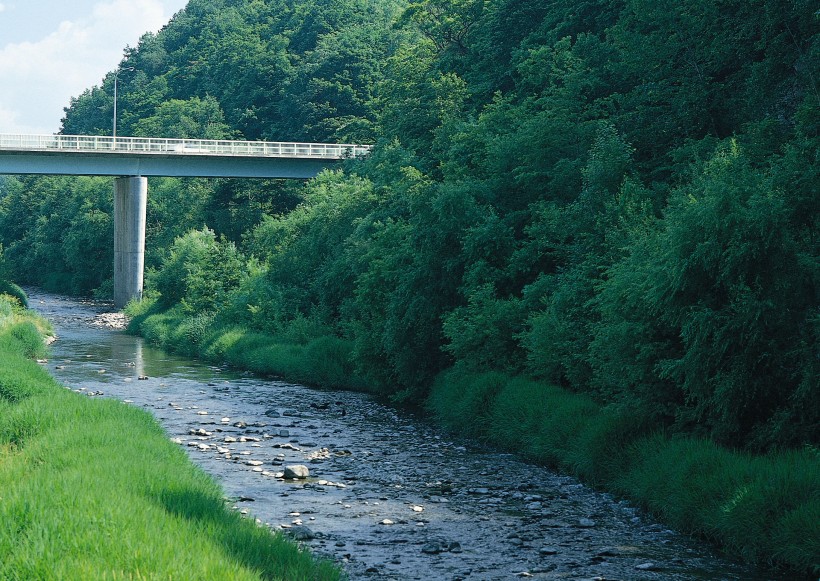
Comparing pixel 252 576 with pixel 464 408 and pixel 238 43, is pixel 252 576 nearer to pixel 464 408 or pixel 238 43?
pixel 464 408

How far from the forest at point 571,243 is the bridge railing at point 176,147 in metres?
10.3

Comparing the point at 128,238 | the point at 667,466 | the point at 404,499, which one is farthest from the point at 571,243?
the point at 128,238

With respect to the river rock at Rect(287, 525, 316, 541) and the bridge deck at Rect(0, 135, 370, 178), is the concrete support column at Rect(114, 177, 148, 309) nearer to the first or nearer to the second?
the bridge deck at Rect(0, 135, 370, 178)

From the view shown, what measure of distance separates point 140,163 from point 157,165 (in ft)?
4.08

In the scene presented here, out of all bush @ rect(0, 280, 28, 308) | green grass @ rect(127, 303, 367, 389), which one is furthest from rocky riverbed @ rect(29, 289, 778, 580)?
bush @ rect(0, 280, 28, 308)

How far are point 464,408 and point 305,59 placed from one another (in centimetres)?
8838

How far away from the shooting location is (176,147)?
68.7 m

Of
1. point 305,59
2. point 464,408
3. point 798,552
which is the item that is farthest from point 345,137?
point 798,552

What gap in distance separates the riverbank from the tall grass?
19 mm

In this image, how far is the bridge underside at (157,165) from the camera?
6238 centimetres

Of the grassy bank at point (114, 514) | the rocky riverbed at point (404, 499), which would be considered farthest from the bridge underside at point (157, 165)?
the grassy bank at point (114, 514)

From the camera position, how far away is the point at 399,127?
166ft

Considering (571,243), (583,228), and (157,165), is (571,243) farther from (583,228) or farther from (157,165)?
(157,165)

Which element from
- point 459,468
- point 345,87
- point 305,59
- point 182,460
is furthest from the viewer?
point 305,59
